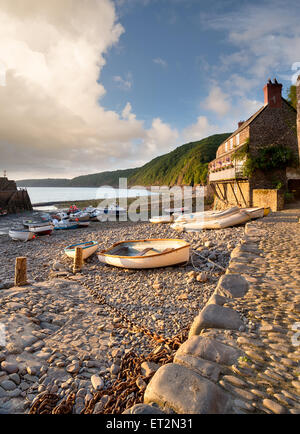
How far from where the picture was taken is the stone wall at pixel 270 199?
61.9ft

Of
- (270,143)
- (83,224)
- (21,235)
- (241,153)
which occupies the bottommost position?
(21,235)

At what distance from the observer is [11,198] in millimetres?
49750

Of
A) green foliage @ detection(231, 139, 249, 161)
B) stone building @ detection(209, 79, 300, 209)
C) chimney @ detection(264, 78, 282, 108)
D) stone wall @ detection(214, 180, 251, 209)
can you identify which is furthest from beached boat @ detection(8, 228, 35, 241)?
chimney @ detection(264, 78, 282, 108)

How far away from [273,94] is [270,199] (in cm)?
1254

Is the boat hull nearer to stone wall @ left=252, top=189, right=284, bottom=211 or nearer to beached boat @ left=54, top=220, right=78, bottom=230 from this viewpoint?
beached boat @ left=54, top=220, right=78, bottom=230

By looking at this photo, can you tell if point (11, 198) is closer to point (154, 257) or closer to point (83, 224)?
point (83, 224)

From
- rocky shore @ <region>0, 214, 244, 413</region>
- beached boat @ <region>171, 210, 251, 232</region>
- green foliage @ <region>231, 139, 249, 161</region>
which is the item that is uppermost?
green foliage @ <region>231, 139, 249, 161</region>

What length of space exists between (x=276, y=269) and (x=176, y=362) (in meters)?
3.90

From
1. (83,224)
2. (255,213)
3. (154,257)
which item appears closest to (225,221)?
(255,213)

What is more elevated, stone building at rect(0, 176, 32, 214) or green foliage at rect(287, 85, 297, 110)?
green foliage at rect(287, 85, 297, 110)

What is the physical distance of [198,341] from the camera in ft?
10.2

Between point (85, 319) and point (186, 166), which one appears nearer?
point (85, 319)

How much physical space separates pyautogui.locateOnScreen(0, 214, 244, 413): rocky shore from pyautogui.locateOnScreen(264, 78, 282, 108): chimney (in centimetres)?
1915

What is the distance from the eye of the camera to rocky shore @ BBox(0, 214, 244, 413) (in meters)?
Answer: 3.94
